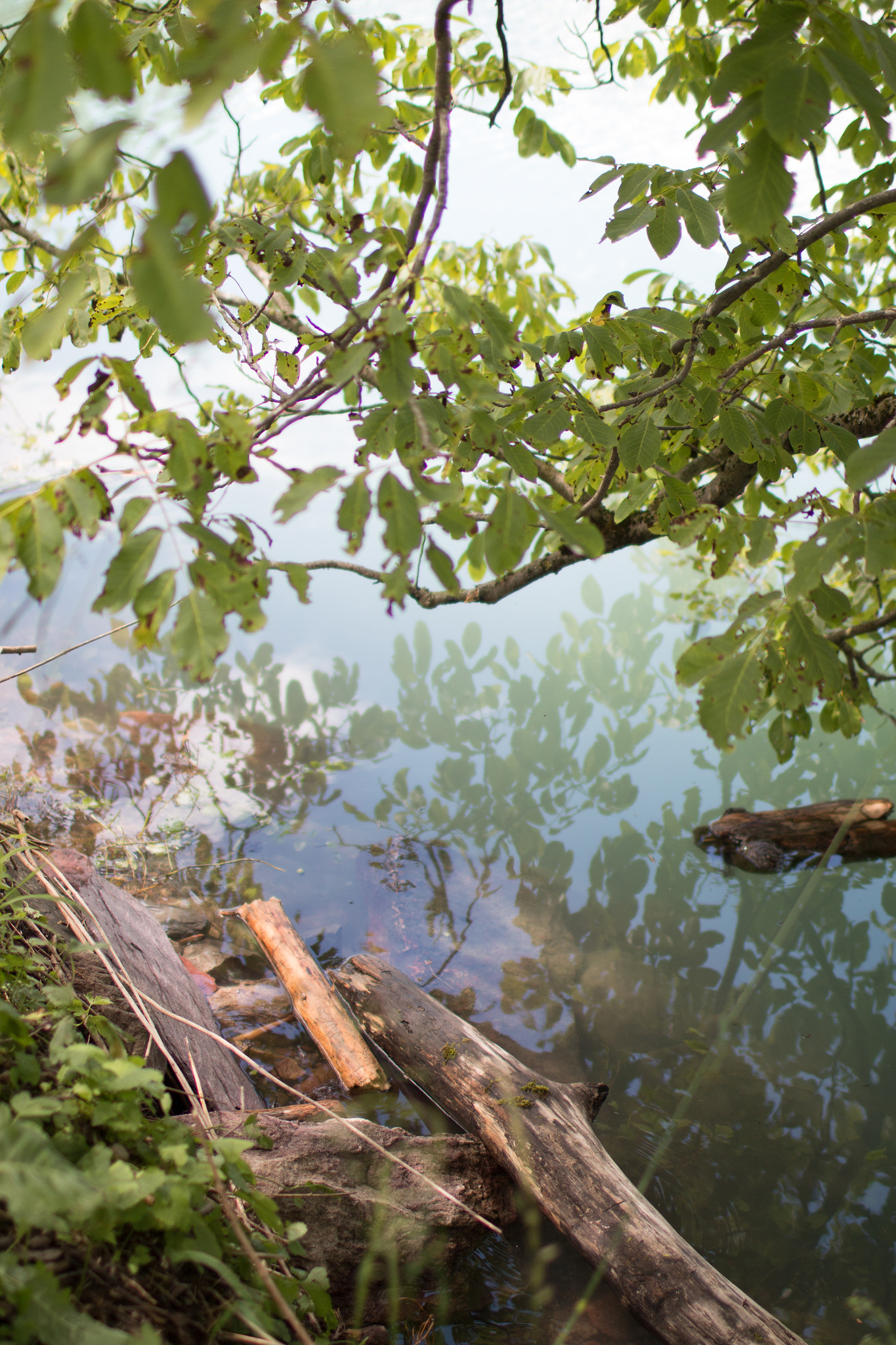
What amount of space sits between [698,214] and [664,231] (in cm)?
6

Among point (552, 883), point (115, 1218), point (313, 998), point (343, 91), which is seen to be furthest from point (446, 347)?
point (552, 883)

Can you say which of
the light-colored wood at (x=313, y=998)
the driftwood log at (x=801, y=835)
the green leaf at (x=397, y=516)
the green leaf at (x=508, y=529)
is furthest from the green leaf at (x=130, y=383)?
the driftwood log at (x=801, y=835)

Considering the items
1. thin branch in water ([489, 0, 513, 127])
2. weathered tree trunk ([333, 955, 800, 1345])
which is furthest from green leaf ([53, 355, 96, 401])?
weathered tree trunk ([333, 955, 800, 1345])

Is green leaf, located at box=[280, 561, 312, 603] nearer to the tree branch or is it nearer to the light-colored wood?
the tree branch

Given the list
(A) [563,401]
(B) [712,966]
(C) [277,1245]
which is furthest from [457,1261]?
(A) [563,401]

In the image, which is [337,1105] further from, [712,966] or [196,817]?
[196,817]

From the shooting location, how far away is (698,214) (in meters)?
1.18

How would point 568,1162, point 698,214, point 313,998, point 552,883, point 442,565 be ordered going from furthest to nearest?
point 552,883
point 313,998
point 568,1162
point 698,214
point 442,565

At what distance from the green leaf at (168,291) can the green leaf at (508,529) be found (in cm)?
41

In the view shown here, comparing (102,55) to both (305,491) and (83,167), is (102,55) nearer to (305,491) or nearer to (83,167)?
(83,167)

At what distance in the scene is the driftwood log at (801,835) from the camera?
3.23 meters

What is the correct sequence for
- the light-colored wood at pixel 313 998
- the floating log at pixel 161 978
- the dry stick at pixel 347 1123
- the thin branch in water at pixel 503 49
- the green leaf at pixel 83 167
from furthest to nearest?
the light-colored wood at pixel 313 998, the floating log at pixel 161 978, the dry stick at pixel 347 1123, the thin branch in water at pixel 503 49, the green leaf at pixel 83 167

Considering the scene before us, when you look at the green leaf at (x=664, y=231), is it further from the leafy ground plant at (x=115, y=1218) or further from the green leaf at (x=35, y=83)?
the leafy ground plant at (x=115, y=1218)

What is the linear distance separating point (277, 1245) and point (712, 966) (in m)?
2.02
